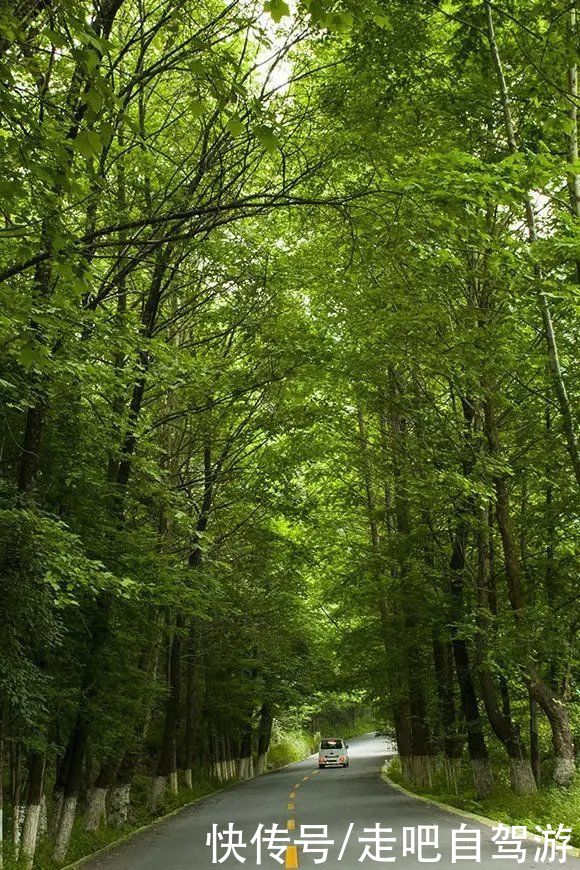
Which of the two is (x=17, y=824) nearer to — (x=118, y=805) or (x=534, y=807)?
(x=118, y=805)

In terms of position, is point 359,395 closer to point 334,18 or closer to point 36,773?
point 36,773

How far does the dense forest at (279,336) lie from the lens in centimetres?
704

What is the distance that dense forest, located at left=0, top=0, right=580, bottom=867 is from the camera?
7.04 metres

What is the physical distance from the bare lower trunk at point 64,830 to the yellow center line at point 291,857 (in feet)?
12.0

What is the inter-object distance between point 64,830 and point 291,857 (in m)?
4.17

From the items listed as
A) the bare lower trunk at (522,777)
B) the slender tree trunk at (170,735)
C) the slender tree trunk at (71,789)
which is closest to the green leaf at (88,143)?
the slender tree trunk at (71,789)

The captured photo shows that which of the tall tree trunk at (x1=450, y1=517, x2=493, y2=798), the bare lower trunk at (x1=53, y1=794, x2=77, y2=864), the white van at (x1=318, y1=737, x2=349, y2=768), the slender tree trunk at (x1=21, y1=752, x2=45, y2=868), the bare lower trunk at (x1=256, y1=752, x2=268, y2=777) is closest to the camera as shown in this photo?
the slender tree trunk at (x1=21, y1=752, x2=45, y2=868)

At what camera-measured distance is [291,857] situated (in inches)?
380

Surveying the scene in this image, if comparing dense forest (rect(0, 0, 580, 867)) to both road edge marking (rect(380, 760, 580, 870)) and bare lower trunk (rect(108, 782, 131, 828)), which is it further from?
road edge marking (rect(380, 760, 580, 870))

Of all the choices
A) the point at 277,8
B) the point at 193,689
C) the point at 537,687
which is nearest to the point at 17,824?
the point at 537,687

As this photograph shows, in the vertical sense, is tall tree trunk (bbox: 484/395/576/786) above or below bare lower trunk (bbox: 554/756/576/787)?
above

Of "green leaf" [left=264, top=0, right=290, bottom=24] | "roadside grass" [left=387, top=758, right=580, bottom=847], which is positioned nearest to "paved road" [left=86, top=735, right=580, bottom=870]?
"roadside grass" [left=387, top=758, right=580, bottom=847]

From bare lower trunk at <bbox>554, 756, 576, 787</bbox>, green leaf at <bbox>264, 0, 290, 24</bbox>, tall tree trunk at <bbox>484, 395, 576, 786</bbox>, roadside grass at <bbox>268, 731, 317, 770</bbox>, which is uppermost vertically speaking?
green leaf at <bbox>264, 0, 290, 24</bbox>

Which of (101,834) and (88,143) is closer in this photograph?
(88,143)
